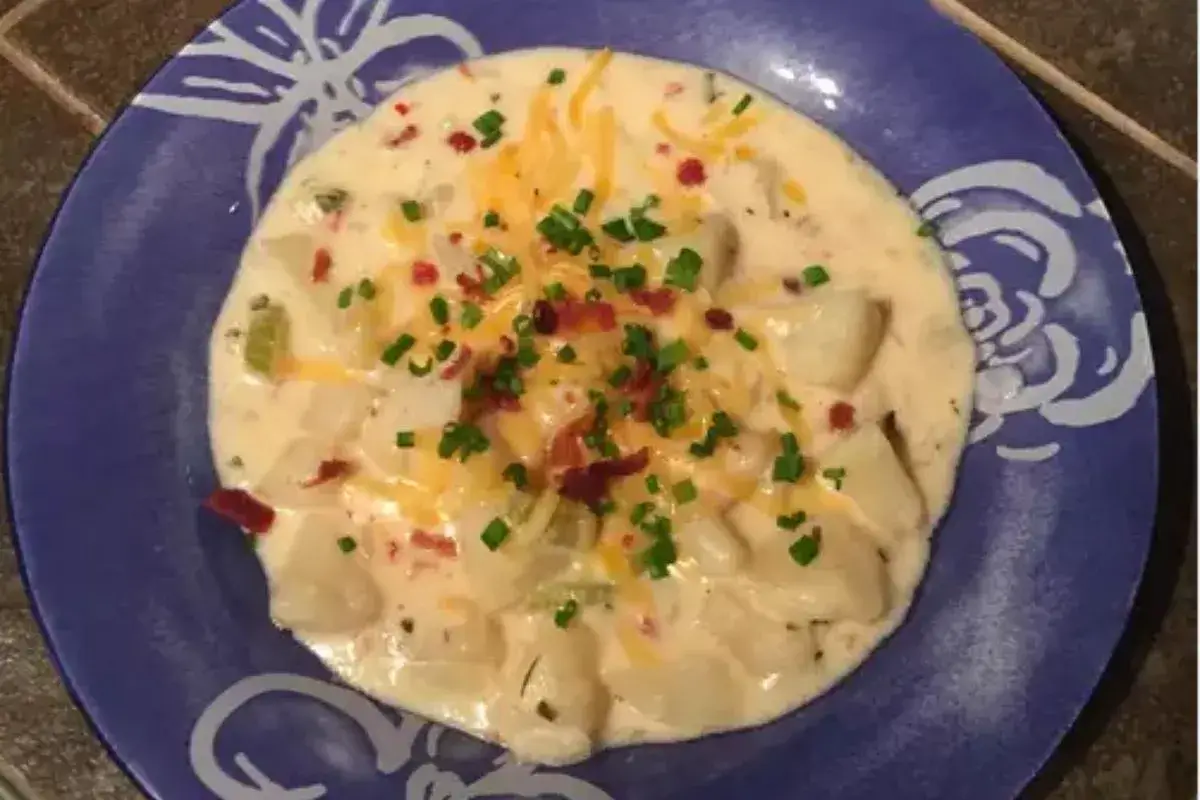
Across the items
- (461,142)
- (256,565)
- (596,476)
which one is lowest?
(256,565)

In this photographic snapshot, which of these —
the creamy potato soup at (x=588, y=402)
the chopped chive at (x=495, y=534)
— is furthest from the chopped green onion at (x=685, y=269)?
the chopped chive at (x=495, y=534)

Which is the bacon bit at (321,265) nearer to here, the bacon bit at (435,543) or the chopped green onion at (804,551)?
the bacon bit at (435,543)

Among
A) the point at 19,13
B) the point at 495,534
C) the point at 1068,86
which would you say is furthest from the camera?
the point at 19,13

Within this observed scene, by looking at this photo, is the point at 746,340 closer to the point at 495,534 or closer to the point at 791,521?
the point at 791,521

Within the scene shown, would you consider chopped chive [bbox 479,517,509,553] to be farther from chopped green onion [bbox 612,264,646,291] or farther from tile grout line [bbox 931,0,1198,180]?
tile grout line [bbox 931,0,1198,180]

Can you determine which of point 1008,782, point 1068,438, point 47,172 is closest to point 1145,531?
point 1068,438

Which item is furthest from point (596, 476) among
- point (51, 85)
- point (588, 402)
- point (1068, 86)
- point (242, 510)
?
point (51, 85)
